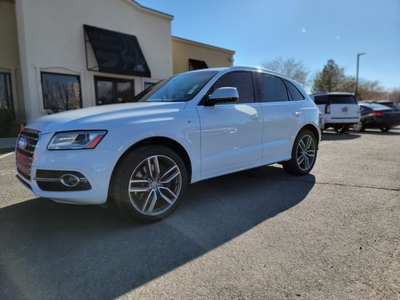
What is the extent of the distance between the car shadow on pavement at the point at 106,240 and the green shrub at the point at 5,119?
8.79 metres

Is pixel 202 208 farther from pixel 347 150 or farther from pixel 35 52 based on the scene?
pixel 35 52

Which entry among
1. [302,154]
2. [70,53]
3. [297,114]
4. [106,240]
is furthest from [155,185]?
[70,53]

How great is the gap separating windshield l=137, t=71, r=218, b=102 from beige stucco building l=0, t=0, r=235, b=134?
8.98 m

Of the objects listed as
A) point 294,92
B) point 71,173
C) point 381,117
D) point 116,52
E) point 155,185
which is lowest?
point 155,185

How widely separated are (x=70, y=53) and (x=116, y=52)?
1.94 m

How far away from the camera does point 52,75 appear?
11445 millimetres

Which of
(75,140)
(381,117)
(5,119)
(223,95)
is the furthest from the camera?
(381,117)

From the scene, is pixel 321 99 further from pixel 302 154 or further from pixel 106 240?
pixel 106 240

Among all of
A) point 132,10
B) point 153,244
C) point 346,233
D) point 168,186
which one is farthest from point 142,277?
point 132,10

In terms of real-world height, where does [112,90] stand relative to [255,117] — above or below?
above

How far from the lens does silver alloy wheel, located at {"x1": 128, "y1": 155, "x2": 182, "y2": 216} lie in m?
2.83

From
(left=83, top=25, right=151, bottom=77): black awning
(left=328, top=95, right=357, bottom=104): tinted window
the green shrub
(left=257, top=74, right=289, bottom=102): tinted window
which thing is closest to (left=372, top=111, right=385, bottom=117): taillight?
(left=328, top=95, right=357, bottom=104): tinted window

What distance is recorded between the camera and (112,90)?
13484 mm

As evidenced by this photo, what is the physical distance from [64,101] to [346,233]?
476 inches
